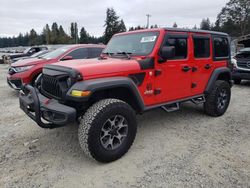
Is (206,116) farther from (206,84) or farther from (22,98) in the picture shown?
(22,98)

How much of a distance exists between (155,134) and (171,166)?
1167 mm

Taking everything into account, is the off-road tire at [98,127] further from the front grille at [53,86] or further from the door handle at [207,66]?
the door handle at [207,66]

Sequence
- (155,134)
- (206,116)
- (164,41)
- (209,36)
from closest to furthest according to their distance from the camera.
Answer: (164,41) → (155,134) → (209,36) → (206,116)

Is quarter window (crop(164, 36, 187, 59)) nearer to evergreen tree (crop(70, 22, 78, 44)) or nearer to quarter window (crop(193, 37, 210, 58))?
quarter window (crop(193, 37, 210, 58))

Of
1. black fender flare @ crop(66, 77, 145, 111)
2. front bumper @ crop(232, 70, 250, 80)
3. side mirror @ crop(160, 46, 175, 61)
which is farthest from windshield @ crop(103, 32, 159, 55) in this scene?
front bumper @ crop(232, 70, 250, 80)

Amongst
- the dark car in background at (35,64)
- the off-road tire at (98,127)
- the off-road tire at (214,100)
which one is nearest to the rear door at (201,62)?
the off-road tire at (214,100)

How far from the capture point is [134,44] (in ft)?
14.5

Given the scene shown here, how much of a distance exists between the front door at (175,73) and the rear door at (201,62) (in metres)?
0.19

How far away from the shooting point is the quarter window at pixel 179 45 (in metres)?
4.37

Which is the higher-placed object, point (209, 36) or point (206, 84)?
point (209, 36)

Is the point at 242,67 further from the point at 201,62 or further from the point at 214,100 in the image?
the point at 201,62

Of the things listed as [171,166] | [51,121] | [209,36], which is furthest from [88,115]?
[209,36]

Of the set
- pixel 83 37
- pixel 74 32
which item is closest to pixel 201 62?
pixel 83 37

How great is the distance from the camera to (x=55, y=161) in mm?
3525
